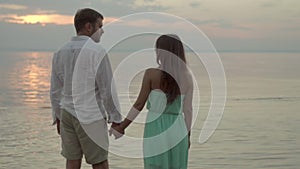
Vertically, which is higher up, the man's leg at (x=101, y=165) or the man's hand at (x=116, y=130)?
the man's hand at (x=116, y=130)

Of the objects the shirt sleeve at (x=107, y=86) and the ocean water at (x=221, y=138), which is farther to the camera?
the ocean water at (x=221, y=138)

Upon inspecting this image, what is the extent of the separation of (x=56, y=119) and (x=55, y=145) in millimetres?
5749

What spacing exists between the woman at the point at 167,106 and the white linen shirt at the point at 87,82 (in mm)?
221

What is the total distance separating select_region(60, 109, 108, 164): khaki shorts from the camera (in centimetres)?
435

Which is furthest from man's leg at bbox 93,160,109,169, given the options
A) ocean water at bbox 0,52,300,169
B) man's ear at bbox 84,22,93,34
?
ocean water at bbox 0,52,300,169

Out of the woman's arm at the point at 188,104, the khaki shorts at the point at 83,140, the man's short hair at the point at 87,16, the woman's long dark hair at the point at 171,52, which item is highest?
the man's short hair at the point at 87,16

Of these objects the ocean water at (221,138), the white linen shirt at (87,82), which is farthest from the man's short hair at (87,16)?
the ocean water at (221,138)

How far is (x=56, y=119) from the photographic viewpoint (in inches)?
183

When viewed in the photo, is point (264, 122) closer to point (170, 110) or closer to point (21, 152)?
point (21, 152)

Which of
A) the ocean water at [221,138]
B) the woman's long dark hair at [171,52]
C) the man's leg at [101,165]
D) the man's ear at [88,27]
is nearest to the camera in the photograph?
the woman's long dark hair at [171,52]

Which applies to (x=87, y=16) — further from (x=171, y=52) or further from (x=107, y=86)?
(x=171, y=52)

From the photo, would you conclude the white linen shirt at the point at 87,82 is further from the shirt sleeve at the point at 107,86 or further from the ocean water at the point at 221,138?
the ocean water at the point at 221,138

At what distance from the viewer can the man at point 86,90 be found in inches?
168

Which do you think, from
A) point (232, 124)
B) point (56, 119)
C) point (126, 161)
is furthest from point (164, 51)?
point (232, 124)
